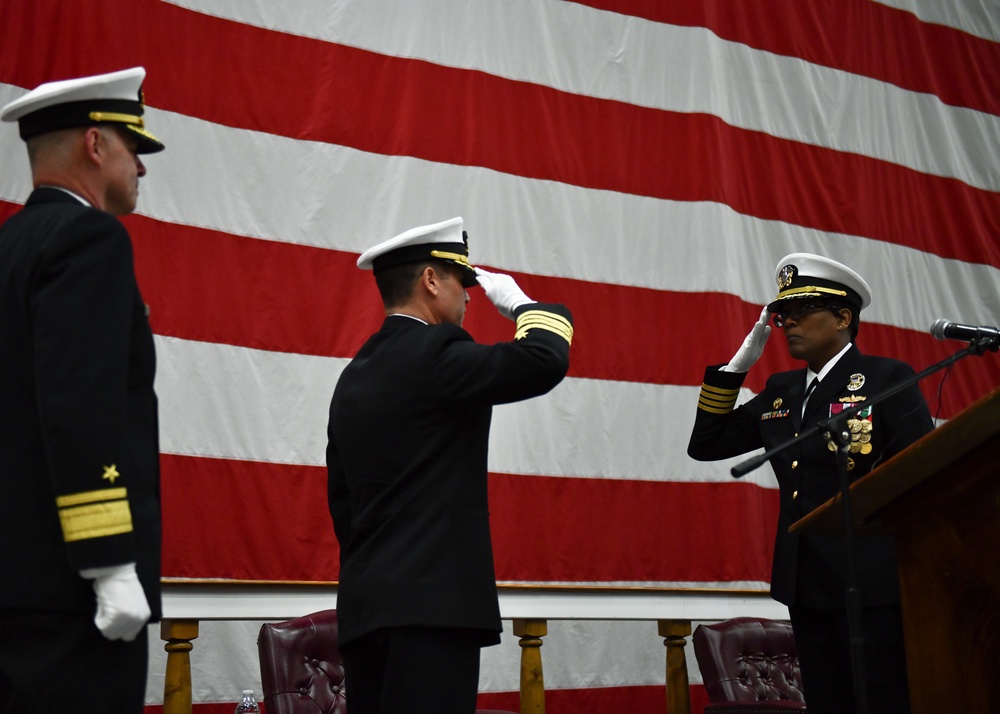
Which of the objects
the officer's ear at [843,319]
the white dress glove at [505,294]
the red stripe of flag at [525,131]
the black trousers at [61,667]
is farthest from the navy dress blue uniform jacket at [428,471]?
the red stripe of flag at [525,131]

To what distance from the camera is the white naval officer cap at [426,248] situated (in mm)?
2059

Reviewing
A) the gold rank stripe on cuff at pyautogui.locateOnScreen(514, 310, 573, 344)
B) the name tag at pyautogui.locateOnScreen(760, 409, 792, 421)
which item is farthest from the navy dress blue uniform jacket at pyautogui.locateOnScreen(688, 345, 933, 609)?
the gold rank stripe on cuff at pyautogui.locateOnScreen(514, 310, 573, 344)

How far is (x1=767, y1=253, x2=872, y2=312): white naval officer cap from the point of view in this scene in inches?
104

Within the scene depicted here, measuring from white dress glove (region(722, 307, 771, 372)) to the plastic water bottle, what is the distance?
5.11ft

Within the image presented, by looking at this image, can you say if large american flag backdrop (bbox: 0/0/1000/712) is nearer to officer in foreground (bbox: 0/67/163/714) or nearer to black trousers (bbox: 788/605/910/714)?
black trousers (bbox: 788/605/910/714)

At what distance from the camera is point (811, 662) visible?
7.66 ft

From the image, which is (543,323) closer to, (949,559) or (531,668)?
(949,559)

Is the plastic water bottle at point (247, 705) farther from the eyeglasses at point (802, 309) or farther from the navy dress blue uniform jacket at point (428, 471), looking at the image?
the eyeglasses at point (802, 309)

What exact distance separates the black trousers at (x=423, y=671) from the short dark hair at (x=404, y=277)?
0.63 metres

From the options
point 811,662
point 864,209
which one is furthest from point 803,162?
point 811,662

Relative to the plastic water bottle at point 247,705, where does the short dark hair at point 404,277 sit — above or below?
above

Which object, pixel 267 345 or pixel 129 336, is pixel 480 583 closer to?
pixel 129 336

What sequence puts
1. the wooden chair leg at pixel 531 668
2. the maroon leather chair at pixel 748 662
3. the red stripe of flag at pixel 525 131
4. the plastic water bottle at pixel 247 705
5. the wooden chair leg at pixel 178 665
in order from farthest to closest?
the red stripe of flag at pixel 525 131 → the maroon leather chair at pixel 748 662 → the wooden chair leg at pixel 531 668 → the plastic water bottle at pixel 247 705 → the wooden chair leg at pixel 178 665

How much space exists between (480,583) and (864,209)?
3260 millimetres
